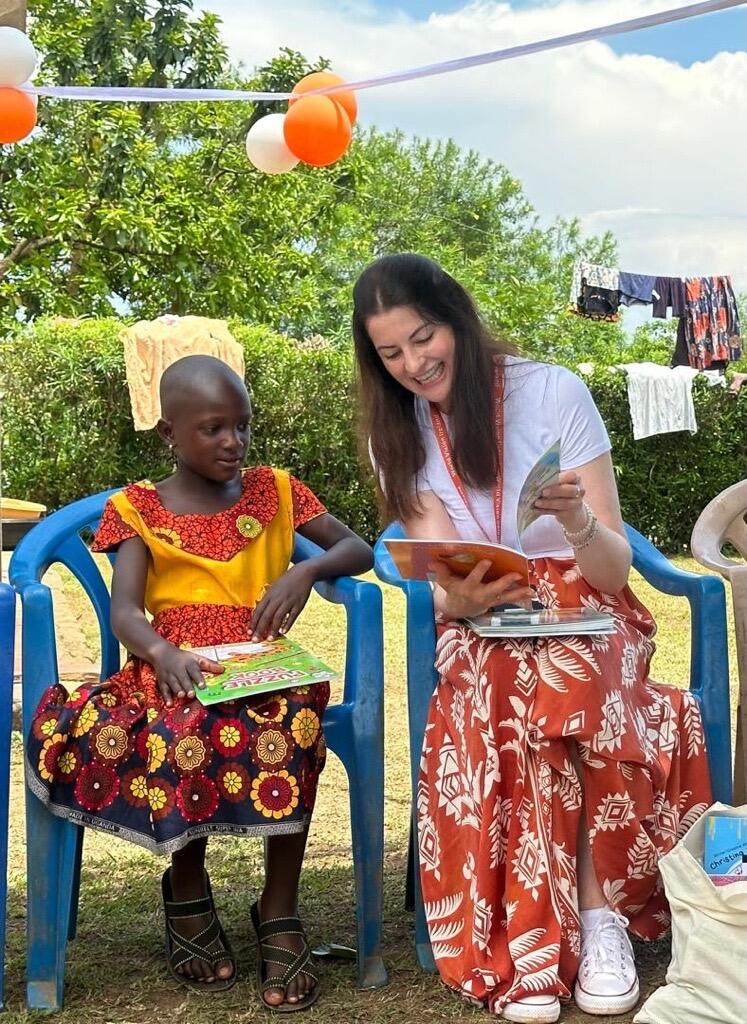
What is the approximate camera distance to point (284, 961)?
2.45 m

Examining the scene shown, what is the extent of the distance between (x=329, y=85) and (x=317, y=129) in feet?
0.42

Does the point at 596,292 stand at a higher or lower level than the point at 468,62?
higher

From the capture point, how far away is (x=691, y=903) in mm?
2270

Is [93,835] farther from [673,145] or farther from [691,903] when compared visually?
[673,145]

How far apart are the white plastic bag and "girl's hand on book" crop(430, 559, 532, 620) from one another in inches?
21.5

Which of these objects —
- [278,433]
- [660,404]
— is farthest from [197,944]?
[660,404]

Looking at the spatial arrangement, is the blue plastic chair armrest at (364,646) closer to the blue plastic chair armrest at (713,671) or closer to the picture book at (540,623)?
the picture book at (540,623)

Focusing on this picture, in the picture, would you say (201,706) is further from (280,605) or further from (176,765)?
(280,605)

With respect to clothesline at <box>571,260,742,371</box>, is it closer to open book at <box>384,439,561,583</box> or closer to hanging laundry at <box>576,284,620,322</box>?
hanging laundry at <box>576,284,620,322</box>

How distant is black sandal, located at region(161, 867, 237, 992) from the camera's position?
8.23ft

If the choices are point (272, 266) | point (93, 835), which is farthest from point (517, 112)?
point (93, 835)

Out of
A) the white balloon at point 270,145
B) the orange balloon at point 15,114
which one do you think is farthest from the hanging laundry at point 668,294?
the orange balloon at point 15,114

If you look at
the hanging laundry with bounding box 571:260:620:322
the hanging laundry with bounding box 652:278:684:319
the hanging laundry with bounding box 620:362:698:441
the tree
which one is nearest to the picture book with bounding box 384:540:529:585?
the hanging laundry with bounding box 620:362:698:441

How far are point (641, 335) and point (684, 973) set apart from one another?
2312cm
